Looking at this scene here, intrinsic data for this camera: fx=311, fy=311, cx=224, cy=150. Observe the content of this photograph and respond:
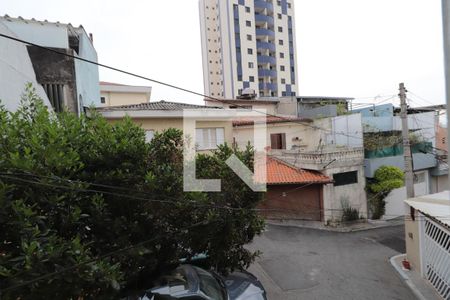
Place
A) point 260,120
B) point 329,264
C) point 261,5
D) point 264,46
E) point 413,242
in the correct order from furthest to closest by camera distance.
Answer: point 261,5 → point 264,46 → point 260,120 → point 329,264 → point 413,242

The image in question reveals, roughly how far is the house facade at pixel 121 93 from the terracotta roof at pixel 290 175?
44.0 ft

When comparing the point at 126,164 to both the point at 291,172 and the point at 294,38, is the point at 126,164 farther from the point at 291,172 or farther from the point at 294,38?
the point at 294,38

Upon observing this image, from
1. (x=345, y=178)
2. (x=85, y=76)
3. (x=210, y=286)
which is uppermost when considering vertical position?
(x=85, y=76)

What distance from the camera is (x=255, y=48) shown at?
46.2 meters

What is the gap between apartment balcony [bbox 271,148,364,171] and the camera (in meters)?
15.0

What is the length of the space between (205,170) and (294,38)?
163ft

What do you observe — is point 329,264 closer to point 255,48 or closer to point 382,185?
point 382,185

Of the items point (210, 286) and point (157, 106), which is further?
point (157, 106)

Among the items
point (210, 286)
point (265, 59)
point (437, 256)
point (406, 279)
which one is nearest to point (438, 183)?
point (406, 279)

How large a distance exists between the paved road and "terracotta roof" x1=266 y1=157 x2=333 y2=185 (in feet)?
7.15

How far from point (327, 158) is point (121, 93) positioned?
16554 millimetres

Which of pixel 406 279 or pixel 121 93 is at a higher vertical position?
pixel 121 93

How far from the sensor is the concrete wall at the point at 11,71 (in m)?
6.01

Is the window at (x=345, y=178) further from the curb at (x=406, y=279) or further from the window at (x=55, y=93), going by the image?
the window at (x=55, y=93)
